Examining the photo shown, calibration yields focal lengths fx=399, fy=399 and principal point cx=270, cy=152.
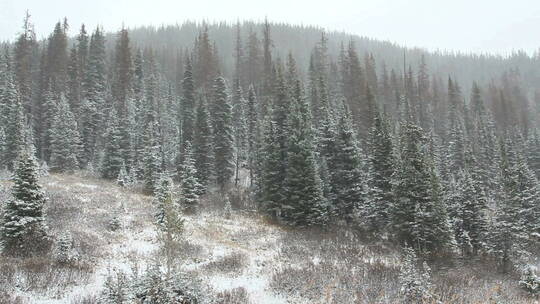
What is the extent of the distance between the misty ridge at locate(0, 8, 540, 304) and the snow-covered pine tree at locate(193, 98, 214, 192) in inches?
6.8

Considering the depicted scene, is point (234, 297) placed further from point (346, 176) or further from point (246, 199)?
point (246, 199)

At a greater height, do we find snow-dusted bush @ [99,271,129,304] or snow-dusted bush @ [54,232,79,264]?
snow-dusted bush @ [54,232,79,264]

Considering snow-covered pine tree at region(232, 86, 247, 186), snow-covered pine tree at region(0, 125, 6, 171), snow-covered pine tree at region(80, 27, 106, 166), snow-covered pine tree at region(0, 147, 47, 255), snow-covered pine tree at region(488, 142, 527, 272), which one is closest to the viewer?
snow-covered pine tree at region(0, 147, 47, 255)

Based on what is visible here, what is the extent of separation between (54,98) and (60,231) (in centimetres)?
4106

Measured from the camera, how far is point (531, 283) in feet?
62.1

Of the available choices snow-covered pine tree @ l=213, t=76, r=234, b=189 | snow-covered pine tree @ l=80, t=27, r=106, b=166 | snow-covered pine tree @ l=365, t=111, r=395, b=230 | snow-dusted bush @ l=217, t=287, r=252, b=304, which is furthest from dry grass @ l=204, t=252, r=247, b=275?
snow-covered pine tree @ l=80, t=27, r=106, b=166

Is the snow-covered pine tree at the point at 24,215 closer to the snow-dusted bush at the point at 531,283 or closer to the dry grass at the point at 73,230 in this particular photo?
the dry grass at the point at 73,230

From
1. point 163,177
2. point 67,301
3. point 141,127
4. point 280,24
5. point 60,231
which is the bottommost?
point 67,301

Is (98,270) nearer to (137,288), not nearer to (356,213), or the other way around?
(137,288)

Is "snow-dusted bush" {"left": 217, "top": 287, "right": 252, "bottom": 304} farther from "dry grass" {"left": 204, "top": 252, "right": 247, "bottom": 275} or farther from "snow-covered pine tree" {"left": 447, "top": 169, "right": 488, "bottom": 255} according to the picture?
"snow-covered pine tree" {"left": 447, "top": 169, "right": 488, "bottom": 255}

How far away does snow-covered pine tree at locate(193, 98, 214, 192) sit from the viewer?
42.7 metres

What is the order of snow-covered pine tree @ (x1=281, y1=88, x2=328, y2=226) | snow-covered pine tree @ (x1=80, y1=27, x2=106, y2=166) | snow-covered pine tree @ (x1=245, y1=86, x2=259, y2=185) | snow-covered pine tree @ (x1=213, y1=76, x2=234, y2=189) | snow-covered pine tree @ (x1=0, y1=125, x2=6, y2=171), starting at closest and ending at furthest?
snow-covered pine tree @ (x1=281, y1=88, x2=328, y2=226), snow-covered pine tree @ (x1=213, y1=76, x2=234, y2=189), snow-covered pine tree @ (x1=0, y1=125, x2=6, y2=171), snow-covered pine tree @ (x1=245, y1=86, x2=259, y2=185), snow-covered pine tree @ (x1=80, y1=27, x2=106, y2=166)

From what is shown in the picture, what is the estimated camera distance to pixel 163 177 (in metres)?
26.2

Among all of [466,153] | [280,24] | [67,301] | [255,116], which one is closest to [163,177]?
[67,301]
